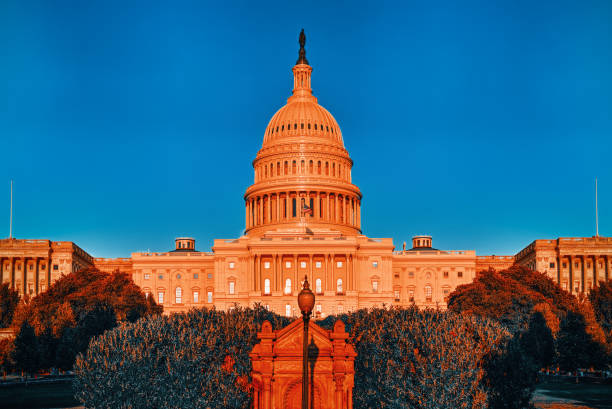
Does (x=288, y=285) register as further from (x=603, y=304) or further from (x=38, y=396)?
(x=38, y=396)

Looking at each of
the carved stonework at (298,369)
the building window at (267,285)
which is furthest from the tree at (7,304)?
the carved stonework at (298,369)

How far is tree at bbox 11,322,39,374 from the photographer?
239 feet

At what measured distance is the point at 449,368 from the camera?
43.4 m

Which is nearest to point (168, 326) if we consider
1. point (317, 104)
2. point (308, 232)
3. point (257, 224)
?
point (308, 232)

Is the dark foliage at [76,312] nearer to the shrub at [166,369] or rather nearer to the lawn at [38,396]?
the lawn at [38,396]

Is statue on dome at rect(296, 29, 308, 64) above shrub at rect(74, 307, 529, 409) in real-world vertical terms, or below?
above

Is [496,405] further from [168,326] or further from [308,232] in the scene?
[308,232]

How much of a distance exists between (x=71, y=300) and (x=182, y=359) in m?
59.6

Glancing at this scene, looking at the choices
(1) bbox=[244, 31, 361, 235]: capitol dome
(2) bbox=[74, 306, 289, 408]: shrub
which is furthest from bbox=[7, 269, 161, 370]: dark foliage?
(1) bbox=[244, 31, 361, 235]: capitol dome

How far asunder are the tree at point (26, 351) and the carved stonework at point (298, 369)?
43424 millimetres

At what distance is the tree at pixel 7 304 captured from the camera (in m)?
116

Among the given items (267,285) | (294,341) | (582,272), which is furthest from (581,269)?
(294,341)

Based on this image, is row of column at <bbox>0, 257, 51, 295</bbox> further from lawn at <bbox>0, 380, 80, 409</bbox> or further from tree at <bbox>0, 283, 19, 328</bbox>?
lawn at <bbox>0, 380, 80, 409</bbox>

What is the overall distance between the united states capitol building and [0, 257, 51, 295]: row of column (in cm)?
18
